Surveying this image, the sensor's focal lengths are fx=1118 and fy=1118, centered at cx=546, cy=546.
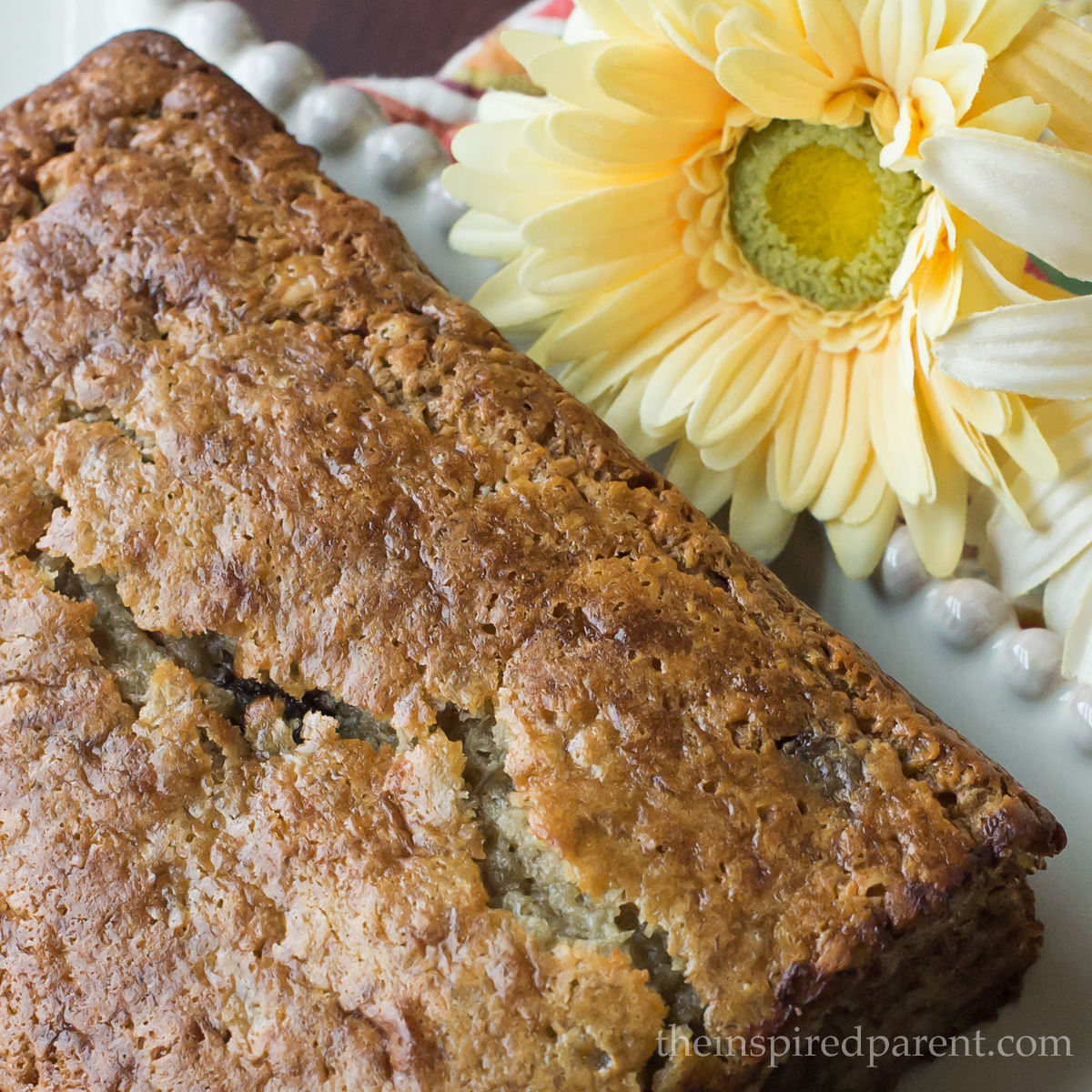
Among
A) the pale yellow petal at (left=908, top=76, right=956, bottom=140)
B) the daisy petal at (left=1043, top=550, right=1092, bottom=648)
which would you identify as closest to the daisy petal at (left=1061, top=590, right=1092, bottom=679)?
the daisy petal at (left=1043, top=550, right=1092, bottom=648)

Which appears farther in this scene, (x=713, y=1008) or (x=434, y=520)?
(x=434, y=520)

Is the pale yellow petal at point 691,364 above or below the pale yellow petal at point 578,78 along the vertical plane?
below

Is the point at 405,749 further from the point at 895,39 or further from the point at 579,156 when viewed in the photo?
the point at 895,39

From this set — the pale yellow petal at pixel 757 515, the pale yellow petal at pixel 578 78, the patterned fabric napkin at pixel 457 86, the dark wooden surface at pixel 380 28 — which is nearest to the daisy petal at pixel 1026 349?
the pale yellow petal at pixel 757 515

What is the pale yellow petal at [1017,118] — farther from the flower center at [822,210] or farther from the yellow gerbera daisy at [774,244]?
the flower center at [822,210]

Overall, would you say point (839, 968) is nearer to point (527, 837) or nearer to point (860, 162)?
point (527, 837)

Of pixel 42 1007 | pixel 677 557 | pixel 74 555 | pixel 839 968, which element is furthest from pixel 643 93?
pixel 42 1007

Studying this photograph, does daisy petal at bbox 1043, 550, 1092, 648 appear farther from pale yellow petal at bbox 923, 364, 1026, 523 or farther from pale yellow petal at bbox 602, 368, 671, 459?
pale yellow petal at bbox 602, 368, 671, 459
